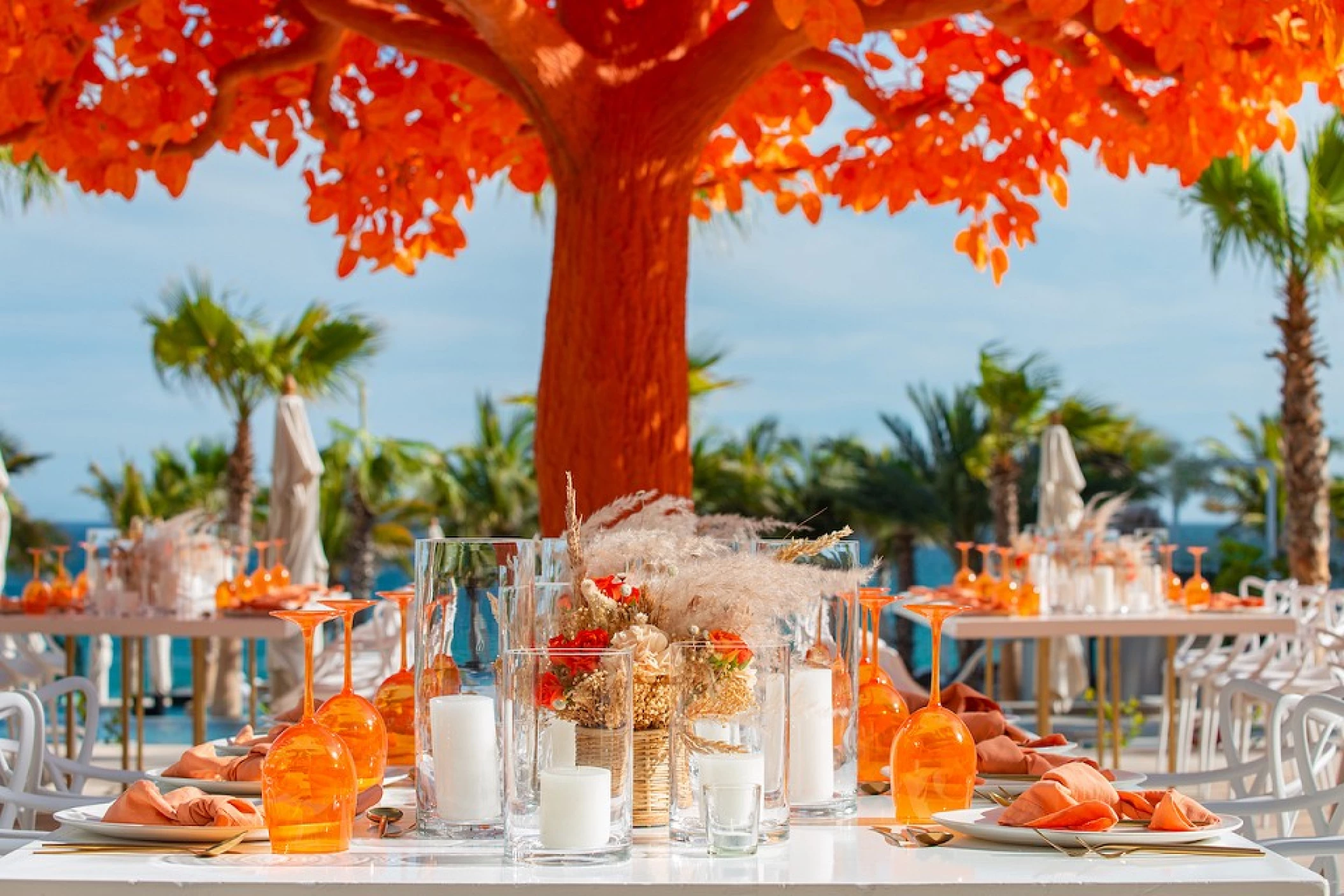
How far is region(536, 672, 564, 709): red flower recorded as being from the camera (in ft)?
6.03

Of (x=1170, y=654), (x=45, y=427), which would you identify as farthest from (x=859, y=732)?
(x=45, y=427)

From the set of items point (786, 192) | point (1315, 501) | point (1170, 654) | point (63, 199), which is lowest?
point (1170, 654)

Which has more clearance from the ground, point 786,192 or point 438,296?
point 438,296

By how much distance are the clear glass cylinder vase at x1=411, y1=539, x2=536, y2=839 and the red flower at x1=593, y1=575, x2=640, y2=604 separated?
0.10 m

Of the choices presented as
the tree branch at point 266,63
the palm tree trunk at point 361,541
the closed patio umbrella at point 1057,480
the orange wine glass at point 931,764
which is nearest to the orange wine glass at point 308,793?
the orange wine glass at point 931,764

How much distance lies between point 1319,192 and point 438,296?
51.6m

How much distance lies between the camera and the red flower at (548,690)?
6.03ft

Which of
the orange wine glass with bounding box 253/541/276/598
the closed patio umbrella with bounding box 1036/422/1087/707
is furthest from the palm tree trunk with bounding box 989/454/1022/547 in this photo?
the orange wine glass with bounding box 253/541/276/598

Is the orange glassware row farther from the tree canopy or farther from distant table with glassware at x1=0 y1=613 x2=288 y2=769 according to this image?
the tree canopy

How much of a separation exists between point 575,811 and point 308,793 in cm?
33

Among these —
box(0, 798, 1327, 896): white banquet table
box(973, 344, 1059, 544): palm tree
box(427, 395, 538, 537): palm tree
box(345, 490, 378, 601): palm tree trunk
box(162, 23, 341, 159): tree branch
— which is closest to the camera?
box(0, 798, 1327, 896): white banquet table

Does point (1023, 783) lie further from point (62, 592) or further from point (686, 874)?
point (62, 592)

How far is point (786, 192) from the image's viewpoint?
4902mm

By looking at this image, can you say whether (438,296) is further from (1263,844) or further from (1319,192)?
(1263,844)
